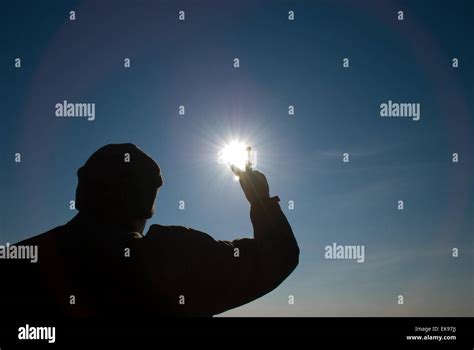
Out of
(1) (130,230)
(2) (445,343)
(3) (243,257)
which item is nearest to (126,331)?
(1) (130,230)

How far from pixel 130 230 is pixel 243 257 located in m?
1.76

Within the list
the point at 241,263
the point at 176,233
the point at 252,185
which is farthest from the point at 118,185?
the point at 241,263

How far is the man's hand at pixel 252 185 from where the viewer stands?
260 inches

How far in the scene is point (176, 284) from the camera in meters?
6.19

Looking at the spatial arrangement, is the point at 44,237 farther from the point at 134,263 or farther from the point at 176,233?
the point at 176,233

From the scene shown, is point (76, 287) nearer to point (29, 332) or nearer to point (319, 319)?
point (29, 332)

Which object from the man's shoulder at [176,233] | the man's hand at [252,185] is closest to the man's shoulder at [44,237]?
the man's shoulder at [176,233]

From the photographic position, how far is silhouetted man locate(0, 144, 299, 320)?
6.11m

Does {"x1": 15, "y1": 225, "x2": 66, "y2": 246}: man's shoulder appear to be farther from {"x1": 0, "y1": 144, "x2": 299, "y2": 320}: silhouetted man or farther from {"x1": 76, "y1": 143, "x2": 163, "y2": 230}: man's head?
{"x1": 76, "y1": 143, "x2": 163, "y2": 230}: man's head

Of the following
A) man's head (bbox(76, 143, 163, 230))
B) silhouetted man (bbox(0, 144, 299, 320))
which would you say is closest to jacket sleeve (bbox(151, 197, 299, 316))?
silhouetted man (bbox(0, 144, 299, 320))

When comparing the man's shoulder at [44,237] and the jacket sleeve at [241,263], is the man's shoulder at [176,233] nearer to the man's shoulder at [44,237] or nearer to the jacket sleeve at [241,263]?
the jacket sleeve at [241,263]

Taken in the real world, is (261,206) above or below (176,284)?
above

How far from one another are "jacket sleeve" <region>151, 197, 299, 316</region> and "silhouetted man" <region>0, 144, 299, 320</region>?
1 cm

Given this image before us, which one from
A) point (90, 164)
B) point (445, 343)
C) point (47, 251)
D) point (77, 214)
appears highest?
point (90, 164)
